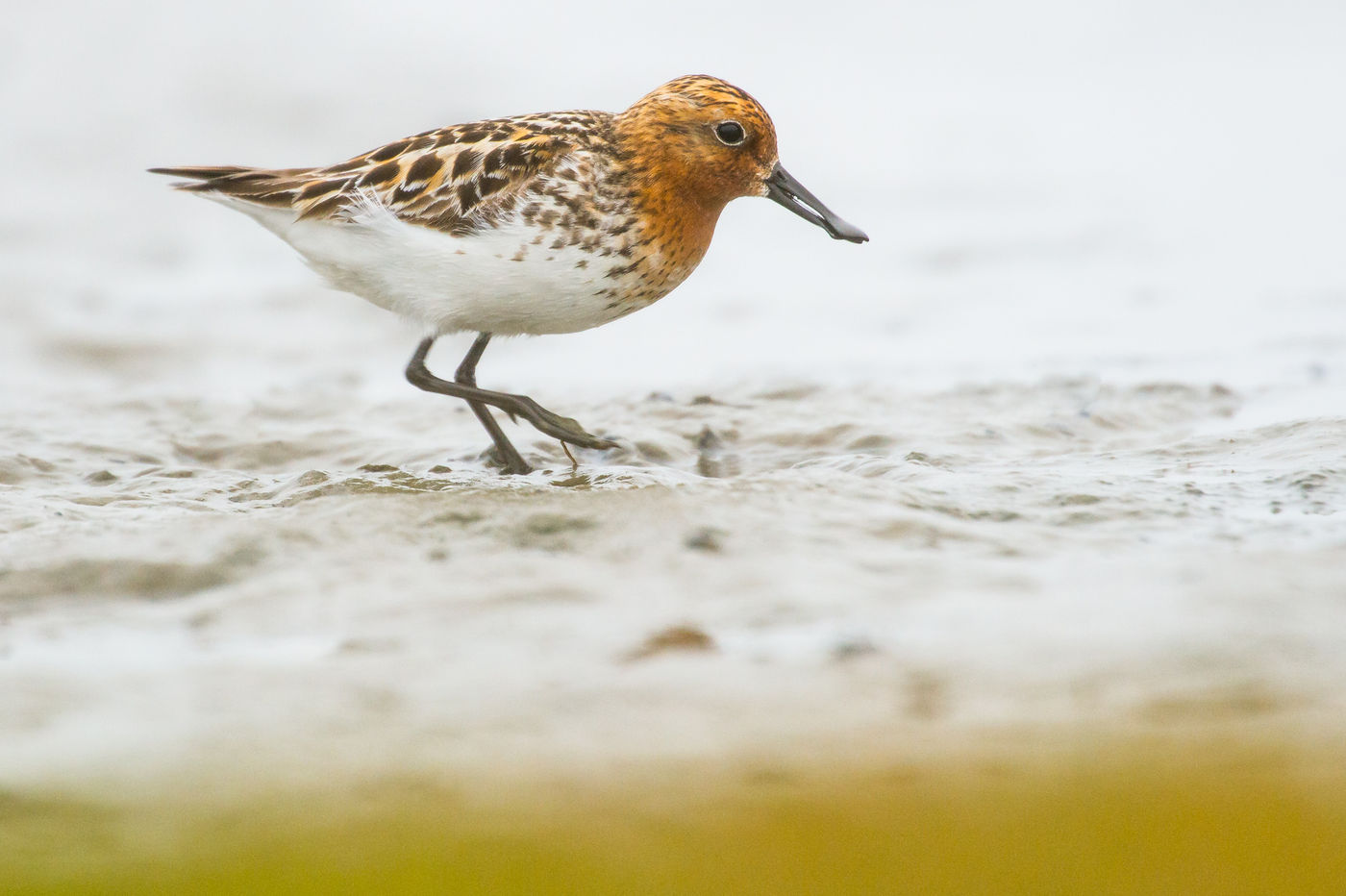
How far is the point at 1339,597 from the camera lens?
403 centimetres

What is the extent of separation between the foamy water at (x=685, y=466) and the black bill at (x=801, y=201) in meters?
0.94

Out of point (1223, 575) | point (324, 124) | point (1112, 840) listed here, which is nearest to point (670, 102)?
point (1223, 575)

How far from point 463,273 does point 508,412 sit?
0.76 metres

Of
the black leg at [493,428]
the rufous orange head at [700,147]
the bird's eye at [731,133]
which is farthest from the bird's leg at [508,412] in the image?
the bird's eye at [731,133]

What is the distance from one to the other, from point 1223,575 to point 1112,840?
1.69 metres

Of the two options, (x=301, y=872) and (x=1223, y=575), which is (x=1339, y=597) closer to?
(x=1223, y=575)

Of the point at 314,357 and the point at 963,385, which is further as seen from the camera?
the point at 314,357

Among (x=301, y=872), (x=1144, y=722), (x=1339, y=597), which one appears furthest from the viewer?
(x=1339, y=597)

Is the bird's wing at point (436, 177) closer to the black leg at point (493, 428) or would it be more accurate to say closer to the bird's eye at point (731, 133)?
the bird's eye at point (731, 133)

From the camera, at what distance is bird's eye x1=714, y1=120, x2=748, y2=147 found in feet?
20.9

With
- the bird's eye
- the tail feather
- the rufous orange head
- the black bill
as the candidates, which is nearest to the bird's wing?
the tail feather

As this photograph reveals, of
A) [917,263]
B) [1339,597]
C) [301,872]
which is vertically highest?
[917,263]

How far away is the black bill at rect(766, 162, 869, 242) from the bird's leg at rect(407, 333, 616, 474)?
1.40 m

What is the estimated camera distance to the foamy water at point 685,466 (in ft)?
11.4
